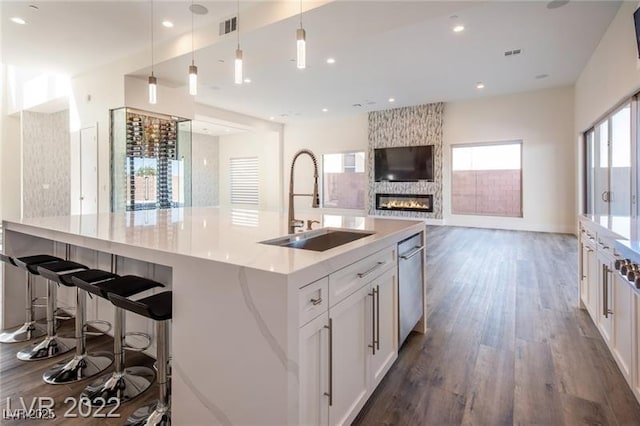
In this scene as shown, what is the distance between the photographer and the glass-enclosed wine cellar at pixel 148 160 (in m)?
5.82

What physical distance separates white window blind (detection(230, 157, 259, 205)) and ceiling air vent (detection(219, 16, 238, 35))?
779 centimetres

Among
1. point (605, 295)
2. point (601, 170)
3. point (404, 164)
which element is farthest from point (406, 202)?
point (605, 295)

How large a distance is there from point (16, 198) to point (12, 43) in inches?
197

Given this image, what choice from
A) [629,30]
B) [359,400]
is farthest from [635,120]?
[359,400]

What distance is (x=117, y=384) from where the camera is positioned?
6.07 ft

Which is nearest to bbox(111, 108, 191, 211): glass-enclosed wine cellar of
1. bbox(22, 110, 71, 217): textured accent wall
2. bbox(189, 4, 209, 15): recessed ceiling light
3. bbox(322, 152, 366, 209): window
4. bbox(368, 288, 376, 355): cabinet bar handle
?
bbox(189, 4, 209, 15): recessed ceiling light

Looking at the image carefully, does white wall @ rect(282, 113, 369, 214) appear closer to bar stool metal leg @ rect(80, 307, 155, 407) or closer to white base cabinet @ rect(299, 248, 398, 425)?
white base cabinet @ rect(299, 248, 398, 425)

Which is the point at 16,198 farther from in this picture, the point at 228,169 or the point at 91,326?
the point at 91,326

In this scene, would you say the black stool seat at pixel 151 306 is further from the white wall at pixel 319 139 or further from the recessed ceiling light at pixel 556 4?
the white wall at pixel 319 139

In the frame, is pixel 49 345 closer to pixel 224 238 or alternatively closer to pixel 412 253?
pixel 224 238

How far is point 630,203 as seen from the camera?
170 inches

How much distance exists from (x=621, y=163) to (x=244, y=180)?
1053 cm

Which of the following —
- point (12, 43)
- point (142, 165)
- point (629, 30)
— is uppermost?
point (12, 43)

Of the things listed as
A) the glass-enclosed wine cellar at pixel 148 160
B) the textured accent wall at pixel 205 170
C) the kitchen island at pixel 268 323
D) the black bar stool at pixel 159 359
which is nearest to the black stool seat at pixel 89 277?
the kitchen island at pixel 268 323
